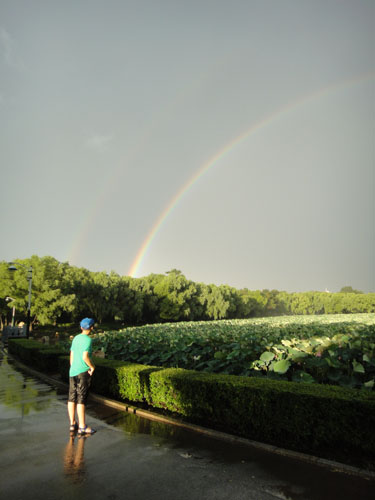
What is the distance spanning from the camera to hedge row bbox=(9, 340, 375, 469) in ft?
17.4

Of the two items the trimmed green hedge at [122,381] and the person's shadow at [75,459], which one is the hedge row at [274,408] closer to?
the trimmed green hedge at [122,381]

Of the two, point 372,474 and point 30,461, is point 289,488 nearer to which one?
point 372,474

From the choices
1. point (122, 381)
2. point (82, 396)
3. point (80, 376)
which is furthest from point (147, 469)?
point (122, 381)

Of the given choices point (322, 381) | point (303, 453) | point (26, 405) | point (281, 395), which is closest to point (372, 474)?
point (303, 453)

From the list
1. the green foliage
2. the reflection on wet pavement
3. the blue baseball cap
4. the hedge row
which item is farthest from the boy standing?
the green foliage

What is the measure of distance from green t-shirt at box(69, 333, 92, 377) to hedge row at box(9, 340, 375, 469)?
2.38 metres

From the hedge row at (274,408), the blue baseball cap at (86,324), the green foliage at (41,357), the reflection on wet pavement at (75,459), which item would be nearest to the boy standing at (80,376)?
the blue baseball cap at (86,324)

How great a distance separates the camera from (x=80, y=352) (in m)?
6.50

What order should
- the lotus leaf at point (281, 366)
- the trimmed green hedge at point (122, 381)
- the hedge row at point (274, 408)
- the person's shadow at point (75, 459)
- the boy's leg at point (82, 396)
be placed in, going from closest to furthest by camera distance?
1. the person's shadow at point (75, 459)
2. the hedge row at point (274, 408)
3. the boy's leg at point (82, 396)
4. the lotus leaf at point (281, 366)
5. the trimmed green hedge at point (122, 381)

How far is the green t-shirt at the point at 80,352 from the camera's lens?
256 inches

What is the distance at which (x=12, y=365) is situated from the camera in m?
18.3

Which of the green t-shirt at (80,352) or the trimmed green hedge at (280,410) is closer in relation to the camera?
the trimmed green hedge at (280,410)

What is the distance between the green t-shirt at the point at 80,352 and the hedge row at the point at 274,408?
2383 millimetres

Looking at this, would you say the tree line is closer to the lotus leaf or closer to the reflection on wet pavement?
the reflection on wet pavement
